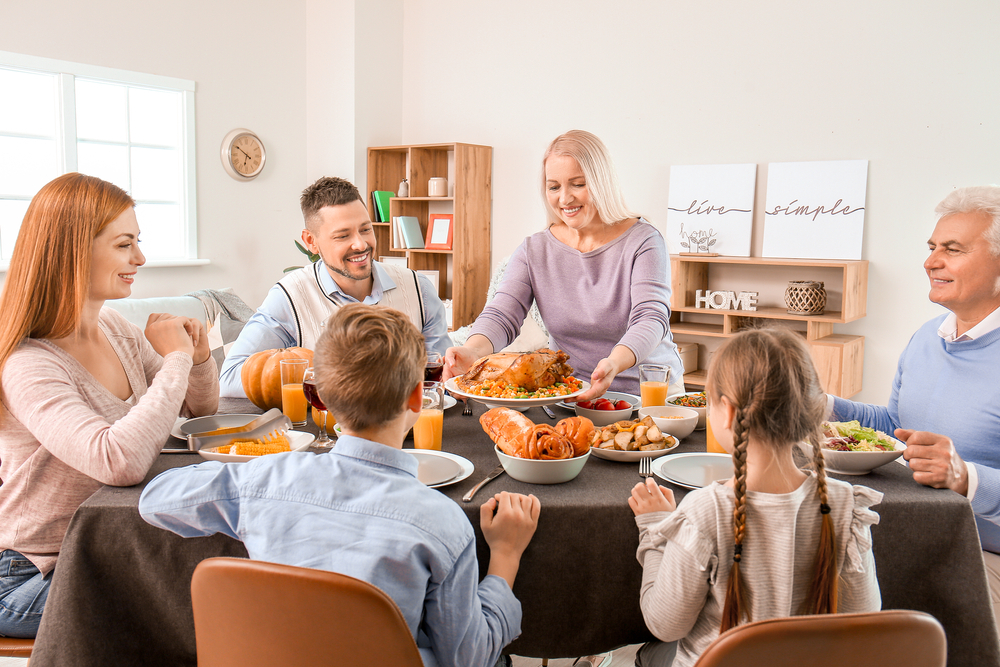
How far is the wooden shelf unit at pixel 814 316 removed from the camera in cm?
392

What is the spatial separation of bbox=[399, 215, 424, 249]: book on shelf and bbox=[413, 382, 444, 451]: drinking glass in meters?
4.18

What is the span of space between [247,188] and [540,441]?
500 cm

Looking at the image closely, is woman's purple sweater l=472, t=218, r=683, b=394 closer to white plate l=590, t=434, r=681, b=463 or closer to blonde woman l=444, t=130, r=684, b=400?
blonde woman l=444, t=130, r=684, b=400

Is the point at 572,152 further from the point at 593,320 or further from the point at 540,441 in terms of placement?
the point at 540,441

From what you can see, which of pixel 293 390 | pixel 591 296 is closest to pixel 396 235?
pixel 591 296

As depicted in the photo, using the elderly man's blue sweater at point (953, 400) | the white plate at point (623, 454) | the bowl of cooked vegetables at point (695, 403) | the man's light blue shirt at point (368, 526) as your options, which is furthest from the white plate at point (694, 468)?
the elderly man's blue sweater at point (953, 400)

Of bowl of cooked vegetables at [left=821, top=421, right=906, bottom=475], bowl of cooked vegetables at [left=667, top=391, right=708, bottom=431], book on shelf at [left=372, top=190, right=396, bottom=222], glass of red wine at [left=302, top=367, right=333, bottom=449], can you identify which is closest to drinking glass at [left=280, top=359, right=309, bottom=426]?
glass of red wine at [left=302, top=367, right=333, bottom=449]

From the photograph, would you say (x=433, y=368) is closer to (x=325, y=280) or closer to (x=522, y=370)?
(x=522, y=370)

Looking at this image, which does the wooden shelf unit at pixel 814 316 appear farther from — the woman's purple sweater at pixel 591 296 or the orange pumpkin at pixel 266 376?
the orange pumpkin at pixel 266 376

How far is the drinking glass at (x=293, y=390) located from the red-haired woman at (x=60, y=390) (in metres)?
0.25

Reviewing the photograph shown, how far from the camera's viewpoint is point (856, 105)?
13.4 feet

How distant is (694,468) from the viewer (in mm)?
1426

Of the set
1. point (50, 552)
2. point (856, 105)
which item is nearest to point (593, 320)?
point (50, 552)

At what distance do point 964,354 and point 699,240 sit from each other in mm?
2880
